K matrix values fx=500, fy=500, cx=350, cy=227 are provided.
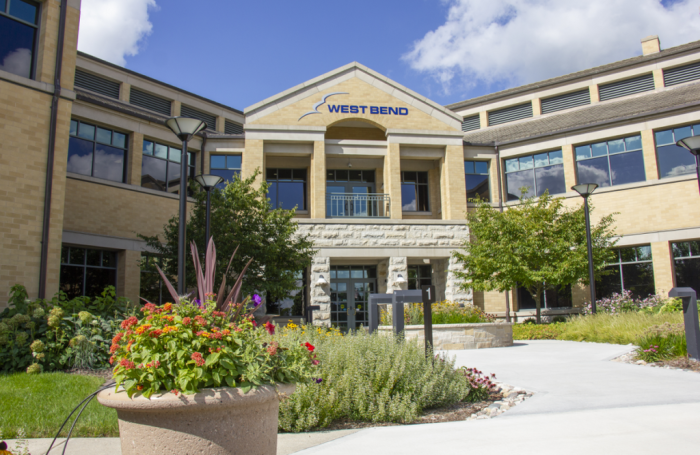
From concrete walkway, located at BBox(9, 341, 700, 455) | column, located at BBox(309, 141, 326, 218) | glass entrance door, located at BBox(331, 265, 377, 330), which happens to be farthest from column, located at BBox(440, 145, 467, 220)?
concrete walkway, located at BBox(9, 341, 700, 455)

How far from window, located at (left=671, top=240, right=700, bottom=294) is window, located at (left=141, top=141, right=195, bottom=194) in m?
19.0

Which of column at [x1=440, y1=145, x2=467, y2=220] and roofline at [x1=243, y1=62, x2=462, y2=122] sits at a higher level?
roofline at [x1=243, y1=62, x2=462, y2=122]

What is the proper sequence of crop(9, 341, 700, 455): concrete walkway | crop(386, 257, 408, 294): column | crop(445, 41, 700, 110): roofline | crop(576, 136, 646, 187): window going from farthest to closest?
crop(445, 41, 700, 110): roofline < crop(576, 136, 646, 187): window < crop(386, 257, 408, 294): column < crop(9, 341, 700, 455): concrete walkway

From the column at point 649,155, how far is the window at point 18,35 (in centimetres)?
2085

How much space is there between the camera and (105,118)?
1761cm

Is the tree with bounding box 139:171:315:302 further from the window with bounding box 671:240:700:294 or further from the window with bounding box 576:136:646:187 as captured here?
the window with bounding box 671:240:700:294

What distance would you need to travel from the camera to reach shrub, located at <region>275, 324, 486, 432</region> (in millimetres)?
5609

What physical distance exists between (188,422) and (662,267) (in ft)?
66.5

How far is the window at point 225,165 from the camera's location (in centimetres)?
2097

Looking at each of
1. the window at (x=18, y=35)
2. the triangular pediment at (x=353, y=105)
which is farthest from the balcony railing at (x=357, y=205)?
the window at (x=18, y=35)

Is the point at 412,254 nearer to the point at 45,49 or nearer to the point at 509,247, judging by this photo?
the point at 509,247

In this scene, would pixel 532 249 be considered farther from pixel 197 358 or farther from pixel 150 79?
pixel 150 79

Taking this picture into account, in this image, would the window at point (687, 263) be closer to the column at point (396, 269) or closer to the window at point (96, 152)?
the column at point (396, 269)

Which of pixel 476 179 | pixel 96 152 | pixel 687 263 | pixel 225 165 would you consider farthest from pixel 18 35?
pixel 687 263
